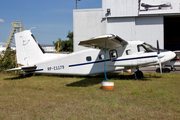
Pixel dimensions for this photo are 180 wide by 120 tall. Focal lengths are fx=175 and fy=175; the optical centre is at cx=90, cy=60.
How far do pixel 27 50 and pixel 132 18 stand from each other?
52.7ft

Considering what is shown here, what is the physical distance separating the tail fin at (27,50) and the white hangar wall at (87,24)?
1256 centimetres

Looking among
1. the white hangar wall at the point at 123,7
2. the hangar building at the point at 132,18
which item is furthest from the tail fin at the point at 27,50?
Result: the white hangar wall at the point at 123,7

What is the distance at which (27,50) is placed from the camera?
13.6m

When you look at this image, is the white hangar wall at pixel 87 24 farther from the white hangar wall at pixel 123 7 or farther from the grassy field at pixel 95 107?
the grassy field at pixel 95 107

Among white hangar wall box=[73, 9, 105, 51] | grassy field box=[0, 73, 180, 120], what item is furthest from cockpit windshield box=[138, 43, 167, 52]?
white hangar wall box=[73, 9, 105, 51]

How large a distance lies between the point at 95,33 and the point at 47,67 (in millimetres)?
13661

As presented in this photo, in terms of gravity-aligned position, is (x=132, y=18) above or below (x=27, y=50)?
above

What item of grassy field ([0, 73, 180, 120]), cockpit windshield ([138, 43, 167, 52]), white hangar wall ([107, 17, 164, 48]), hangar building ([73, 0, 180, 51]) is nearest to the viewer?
grassy field ([0, 73, 180, 120])

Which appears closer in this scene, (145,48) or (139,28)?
(145,48)

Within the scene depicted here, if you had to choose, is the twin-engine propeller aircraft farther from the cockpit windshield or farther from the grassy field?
the grassy field

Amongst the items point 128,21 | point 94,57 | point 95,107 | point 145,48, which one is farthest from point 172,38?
point 95,107

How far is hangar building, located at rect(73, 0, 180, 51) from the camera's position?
78.8 ft

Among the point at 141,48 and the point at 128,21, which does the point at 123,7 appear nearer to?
the point at 128,21

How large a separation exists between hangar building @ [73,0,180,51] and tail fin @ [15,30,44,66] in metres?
13.0
